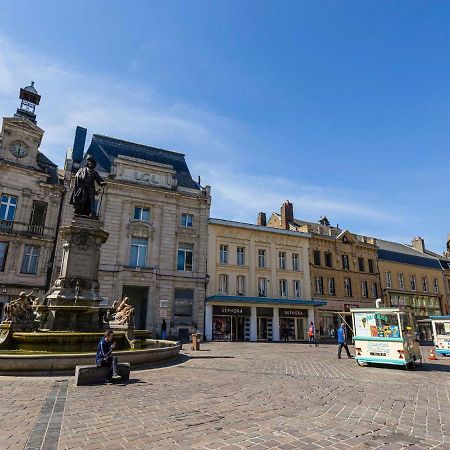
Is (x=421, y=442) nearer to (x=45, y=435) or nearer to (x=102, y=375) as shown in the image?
(x=45, y=435)

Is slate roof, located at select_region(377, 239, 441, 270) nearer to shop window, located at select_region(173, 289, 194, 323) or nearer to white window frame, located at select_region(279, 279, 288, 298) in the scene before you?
white window frame, located at select_region(279, 279, 288, 298)

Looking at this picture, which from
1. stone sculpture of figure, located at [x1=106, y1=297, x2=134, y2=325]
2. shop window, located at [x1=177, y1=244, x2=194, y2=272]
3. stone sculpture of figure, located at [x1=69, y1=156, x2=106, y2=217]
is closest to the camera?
stone sculpture of figure, located at [x1=106, y1=297, x2=134, y2=325]

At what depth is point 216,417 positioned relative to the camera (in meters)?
5.52

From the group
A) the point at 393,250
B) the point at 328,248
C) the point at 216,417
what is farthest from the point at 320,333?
the point at 216,417

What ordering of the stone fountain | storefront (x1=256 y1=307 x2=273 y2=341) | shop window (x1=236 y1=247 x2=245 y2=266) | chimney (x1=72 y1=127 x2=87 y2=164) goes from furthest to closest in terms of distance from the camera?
shop window (x1=236 y1=247 x2=245 y2=266)
storefront (x1=256 y1=307 x2=273 y2=341)
chimney (x1=72 y1=127 x2=87 y2=164)
the stone fountain

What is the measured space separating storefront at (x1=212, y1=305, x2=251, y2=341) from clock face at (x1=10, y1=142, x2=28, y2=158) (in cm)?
2049

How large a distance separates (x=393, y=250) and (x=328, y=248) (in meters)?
12.9

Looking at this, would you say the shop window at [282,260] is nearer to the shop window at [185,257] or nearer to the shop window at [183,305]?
the shop window at [185,257]

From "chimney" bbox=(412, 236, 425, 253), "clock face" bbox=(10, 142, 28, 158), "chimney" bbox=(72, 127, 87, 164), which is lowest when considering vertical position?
"chimney" bbox=(412, 236, 425, 253)

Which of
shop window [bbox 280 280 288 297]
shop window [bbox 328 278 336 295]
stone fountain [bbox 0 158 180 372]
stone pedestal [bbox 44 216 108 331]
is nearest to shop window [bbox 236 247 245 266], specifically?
shop window [bbox 280 280 288 297]

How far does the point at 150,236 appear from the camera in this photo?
1144 inches

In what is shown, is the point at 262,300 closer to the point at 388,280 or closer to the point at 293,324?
the point at 293,324

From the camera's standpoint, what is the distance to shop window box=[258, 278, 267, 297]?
32213mm

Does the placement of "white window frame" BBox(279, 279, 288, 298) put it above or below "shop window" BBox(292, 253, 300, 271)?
below
